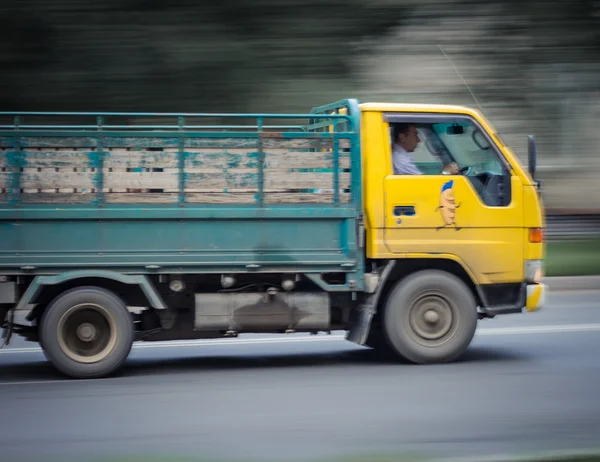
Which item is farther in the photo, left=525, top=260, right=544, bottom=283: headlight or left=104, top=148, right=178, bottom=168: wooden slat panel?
left=525, top=260, right=544, bottom=283: headlight

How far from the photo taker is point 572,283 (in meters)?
14.1

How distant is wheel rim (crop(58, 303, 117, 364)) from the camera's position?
24.8ft

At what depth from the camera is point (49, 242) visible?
746cm

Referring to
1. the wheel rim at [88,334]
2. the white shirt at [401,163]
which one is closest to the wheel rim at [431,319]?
the white shirt at [401,163]

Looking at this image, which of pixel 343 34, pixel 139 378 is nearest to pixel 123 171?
pixel 139 378

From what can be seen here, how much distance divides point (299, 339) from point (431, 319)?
2.11 meters

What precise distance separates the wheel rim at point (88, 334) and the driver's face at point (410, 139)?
2906 millimetres

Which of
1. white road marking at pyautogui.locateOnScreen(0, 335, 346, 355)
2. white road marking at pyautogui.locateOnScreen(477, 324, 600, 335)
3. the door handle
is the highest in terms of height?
the door handle

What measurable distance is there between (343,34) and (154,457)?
37.5ft

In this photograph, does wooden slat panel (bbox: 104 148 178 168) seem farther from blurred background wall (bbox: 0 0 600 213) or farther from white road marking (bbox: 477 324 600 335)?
blurred background wall (bbox: 0 0 600 213)

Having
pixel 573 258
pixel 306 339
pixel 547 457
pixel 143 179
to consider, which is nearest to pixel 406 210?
pixel 143 179

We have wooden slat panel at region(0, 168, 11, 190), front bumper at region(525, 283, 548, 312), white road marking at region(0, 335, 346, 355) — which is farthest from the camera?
white road marking at region(0, 335, 346, 355)

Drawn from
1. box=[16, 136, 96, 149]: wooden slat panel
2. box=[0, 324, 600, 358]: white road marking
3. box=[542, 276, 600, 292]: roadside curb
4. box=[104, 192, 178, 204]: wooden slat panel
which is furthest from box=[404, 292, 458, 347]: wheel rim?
box=[542, 276, 600, 292]: roadside curb

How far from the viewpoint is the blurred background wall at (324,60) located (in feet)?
47.9
